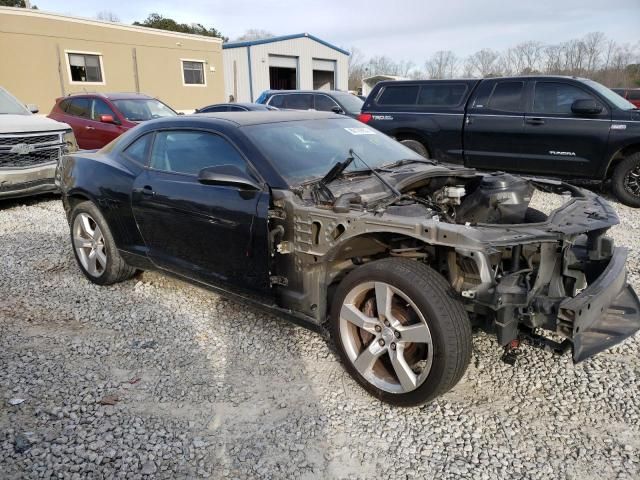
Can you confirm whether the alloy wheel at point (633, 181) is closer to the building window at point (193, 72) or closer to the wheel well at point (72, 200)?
the wheel well at point (72, 200)

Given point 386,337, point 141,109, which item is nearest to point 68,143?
point 141,109

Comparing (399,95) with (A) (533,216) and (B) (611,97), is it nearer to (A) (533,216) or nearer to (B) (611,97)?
(B) (611,97)

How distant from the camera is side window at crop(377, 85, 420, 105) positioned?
29.2ft

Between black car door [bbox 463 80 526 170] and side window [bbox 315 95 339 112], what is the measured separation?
14.3 feet

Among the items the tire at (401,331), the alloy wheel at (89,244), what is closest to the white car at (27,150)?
the alloy wheel at (89,244)

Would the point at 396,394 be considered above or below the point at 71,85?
below

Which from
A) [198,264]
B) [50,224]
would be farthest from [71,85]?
[198,264]

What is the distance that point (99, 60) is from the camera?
20703 millimetres

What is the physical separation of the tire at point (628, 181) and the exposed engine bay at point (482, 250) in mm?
4313

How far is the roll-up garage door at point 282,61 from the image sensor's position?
29698 mm

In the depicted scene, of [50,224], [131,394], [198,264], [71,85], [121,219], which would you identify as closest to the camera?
[131,394]

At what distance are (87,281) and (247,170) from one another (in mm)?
2507

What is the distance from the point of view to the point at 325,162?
3.52m

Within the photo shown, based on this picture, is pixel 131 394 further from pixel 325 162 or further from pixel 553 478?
pixel 553 478
